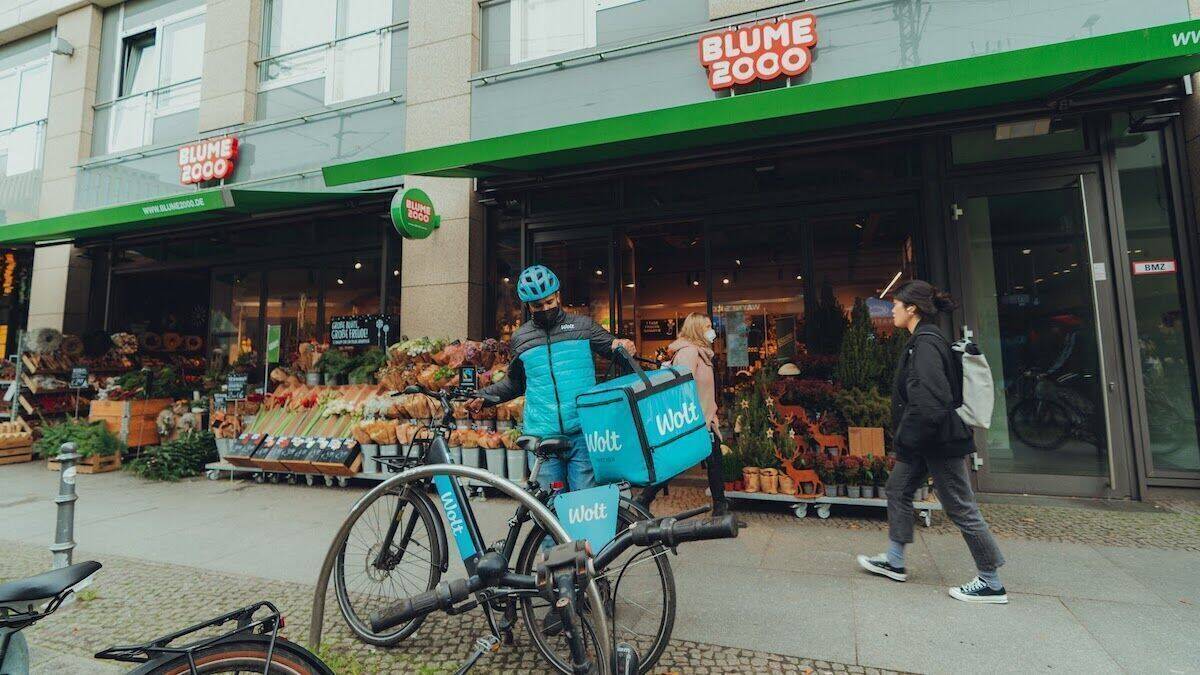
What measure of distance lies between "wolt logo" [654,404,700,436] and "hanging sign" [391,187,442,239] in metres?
5.82

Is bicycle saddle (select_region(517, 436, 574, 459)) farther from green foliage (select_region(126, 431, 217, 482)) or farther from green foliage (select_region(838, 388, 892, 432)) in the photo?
green foliage (select_region(126, 431, 217, 482))

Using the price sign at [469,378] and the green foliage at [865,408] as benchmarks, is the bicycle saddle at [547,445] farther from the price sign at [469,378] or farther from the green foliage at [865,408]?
the green foliage at [865,408]

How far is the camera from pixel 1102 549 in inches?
170

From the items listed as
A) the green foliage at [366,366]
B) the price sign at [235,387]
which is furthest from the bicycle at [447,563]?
the price sign at [235,387]

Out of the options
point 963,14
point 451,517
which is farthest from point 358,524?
point 963,14

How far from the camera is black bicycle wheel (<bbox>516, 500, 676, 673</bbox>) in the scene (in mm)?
2561

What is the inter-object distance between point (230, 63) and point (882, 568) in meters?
12.8

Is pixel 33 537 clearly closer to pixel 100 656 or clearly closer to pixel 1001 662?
pixel 100 656

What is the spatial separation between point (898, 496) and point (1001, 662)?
1.15 meters

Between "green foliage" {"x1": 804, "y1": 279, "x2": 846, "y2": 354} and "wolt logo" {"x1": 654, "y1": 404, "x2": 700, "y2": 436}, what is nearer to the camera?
"wolt logo" {"x1": 654, "y1": 404, "x2": 700, "y2": 436}

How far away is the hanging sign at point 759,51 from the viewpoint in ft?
22.0

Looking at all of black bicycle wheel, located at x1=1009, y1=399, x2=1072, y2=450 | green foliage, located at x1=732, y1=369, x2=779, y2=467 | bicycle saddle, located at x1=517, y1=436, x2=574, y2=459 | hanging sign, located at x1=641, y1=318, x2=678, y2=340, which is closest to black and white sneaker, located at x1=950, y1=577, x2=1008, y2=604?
green foliage, located at x1=732, y1=369, x2=779, y2=467

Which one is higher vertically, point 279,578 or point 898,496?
point 898,496

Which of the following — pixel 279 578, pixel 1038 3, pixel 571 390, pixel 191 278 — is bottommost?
pixel 279 578
